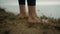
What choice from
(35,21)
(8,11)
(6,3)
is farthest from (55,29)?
(6,3)

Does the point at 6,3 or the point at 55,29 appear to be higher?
the point at 6,3

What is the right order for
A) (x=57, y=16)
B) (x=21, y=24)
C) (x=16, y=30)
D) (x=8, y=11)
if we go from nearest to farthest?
(x=16, y=30), (x=21, y=24), (x=57, y=16), (x=8, y=11)

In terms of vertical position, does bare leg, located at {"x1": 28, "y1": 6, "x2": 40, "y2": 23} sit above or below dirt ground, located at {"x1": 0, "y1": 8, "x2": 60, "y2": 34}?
above

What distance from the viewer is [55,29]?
1.35m

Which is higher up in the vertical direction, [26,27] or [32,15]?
[32,15]

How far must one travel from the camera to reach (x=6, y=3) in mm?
2010

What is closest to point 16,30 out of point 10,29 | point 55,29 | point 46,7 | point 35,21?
point 10,29

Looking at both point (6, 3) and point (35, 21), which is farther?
point (6, 3)

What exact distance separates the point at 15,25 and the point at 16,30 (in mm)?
102

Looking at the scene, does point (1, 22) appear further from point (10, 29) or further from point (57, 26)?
point (57, 26)

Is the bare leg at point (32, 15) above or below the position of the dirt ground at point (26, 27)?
above

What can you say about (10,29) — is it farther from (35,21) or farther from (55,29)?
(55,29)

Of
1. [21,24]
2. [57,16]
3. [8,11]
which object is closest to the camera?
[21,24]

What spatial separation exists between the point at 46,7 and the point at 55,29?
628 mm
